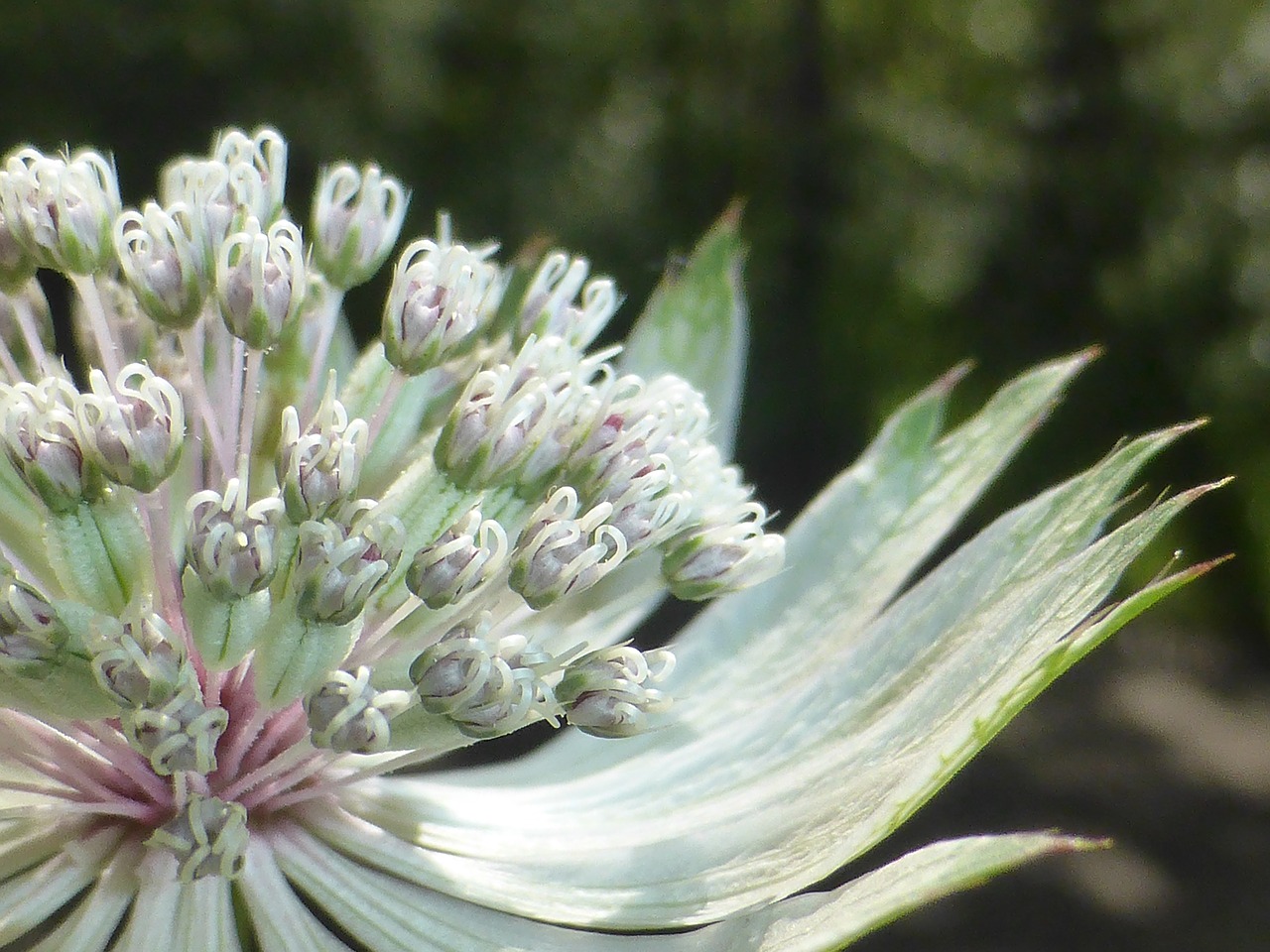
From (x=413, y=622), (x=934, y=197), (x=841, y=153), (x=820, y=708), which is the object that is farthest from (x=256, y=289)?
(x=841, y=153)

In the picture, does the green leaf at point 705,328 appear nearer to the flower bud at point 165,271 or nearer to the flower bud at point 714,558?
the flower bud at point 714,558

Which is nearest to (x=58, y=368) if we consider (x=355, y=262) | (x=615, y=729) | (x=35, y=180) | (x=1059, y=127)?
(x=35, y=180)

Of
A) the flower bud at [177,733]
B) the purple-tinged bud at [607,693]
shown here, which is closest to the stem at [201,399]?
the flower bud at [177,733]

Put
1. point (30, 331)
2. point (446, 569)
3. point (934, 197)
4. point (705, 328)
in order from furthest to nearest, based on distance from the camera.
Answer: point (934, 197) → point (705, 328) → point (30, 331) → point (446, 569)

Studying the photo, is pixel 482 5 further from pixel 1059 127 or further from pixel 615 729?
pixel 615 729

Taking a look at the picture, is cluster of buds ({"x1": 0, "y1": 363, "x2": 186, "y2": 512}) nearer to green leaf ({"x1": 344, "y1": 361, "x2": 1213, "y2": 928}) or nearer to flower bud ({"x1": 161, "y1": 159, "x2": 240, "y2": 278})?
flower bud ({"x1": 161, "y1": 159, "x2": 240, "y2": 278})

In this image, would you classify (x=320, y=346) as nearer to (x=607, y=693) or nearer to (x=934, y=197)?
(x=607, y=693)

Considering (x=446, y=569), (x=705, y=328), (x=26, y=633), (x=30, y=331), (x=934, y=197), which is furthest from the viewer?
(x=934, y=197)
